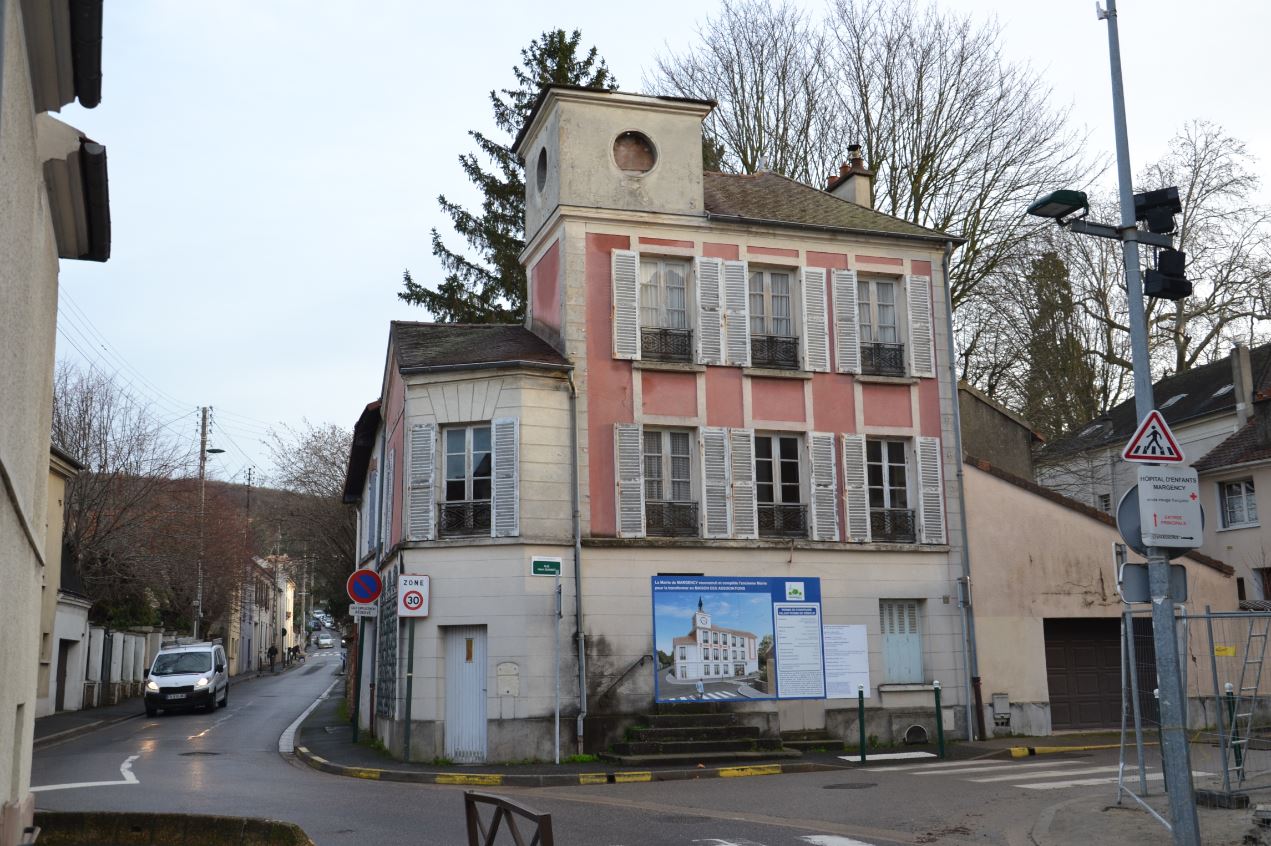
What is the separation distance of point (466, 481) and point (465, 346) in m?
2.62

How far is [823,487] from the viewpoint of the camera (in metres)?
20.8

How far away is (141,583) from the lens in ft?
139

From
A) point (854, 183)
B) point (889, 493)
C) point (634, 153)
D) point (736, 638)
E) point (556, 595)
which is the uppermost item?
point (854, 183)

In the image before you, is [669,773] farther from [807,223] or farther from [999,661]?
[807,223]

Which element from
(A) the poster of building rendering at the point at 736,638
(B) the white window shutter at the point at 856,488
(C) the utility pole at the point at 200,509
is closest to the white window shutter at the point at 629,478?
(A) the poster of building rendering at the point at 736,638

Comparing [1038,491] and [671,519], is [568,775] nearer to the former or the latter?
[671,519]

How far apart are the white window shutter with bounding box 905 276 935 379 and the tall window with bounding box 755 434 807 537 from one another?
281 centimetres

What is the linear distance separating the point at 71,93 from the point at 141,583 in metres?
38.1

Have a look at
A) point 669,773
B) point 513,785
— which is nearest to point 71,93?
point 513,785

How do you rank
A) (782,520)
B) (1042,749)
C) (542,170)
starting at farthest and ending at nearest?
(542,170)
(782,520)
(1042,749)

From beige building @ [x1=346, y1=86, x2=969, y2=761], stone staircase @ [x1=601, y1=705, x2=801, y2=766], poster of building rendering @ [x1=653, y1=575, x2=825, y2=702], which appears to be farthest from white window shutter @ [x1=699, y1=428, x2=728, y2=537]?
stone staircase @ [x1=601, y1=705, x2=801, y2=766]

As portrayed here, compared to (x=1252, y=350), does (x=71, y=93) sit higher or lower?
lower

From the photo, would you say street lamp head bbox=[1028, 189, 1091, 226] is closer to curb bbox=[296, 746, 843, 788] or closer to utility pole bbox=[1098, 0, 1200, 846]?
utility pole bbox=[1098, 0, 1200, 846]

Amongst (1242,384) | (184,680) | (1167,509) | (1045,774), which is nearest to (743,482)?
→ (1045,774)
